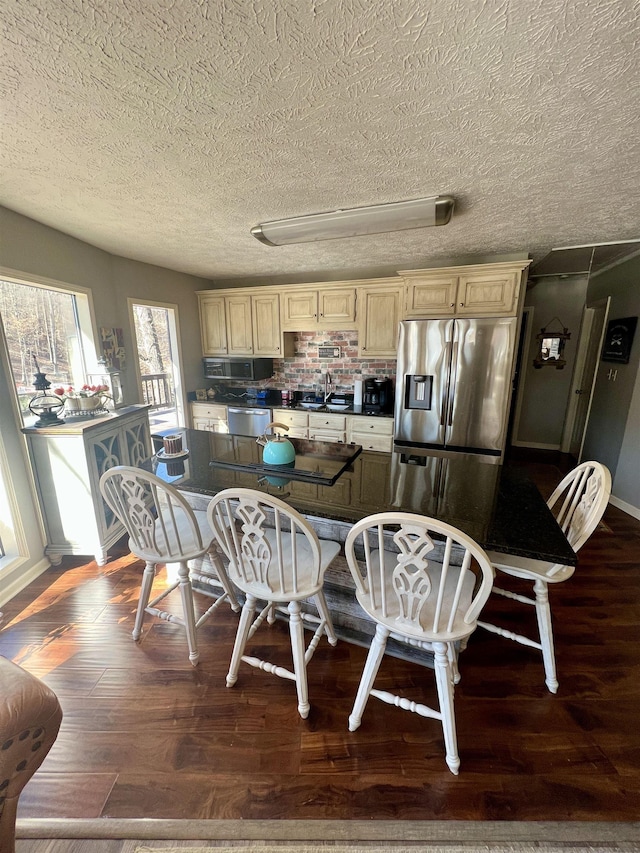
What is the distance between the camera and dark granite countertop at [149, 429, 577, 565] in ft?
4.22

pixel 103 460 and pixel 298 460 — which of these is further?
pixel 103 460

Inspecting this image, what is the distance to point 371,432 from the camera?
3.78 m

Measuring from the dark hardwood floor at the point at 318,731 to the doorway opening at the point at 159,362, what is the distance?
2346mm

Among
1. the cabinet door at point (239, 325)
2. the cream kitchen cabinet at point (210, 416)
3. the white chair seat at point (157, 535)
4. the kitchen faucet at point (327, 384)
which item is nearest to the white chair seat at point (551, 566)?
the white chair seat at point (157, 535)

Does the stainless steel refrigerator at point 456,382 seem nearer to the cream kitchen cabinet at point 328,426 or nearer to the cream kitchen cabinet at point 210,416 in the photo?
the cream kitchen cabinet at point 328,426

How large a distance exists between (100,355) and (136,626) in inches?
89.3

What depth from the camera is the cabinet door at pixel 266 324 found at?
4152 millimetres

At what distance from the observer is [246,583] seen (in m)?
1.48

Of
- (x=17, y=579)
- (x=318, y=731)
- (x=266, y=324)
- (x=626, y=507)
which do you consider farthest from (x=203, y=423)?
(x=626, y=507)

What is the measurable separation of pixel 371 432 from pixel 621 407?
2573mm

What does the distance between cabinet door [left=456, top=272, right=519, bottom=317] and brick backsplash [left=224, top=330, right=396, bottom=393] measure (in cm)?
102

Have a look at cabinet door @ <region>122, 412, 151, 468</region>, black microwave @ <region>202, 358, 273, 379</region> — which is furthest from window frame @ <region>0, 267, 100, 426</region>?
black microwave @ <region>202, 358, 273, 379</region>

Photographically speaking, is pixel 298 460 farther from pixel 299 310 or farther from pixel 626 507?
pixel 626 507

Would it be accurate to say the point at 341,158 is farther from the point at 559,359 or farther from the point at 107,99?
the point at 559,359
